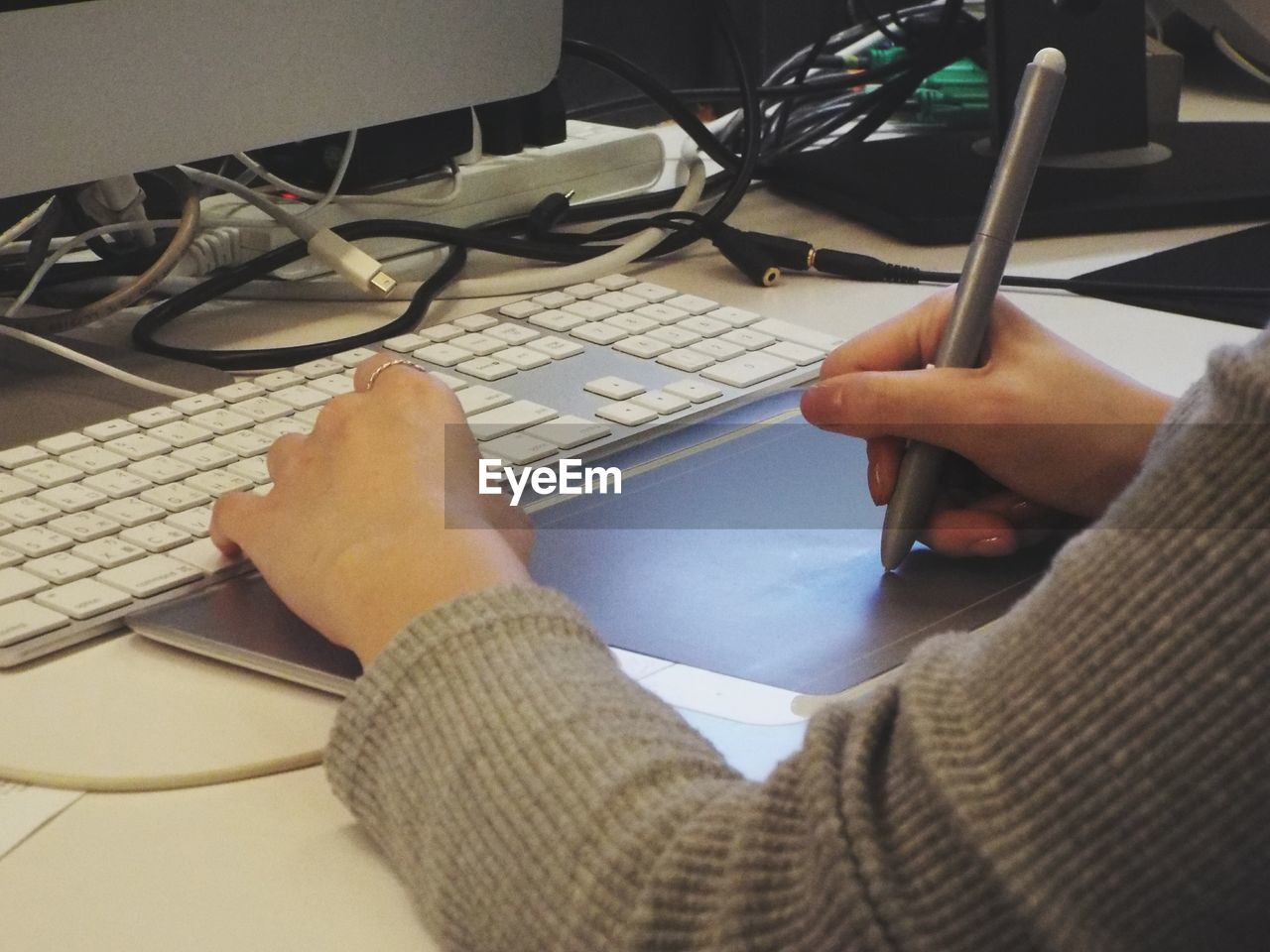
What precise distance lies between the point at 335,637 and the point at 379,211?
518 mm

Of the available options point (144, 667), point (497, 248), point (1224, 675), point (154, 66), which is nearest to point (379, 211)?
point (497, 248)

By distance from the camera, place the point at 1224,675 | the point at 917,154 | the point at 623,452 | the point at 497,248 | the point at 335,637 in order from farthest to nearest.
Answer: the point at 917,154 < the point at 497,248 < the point at 623,452 < the point at 335,637 < the point at 1224,675

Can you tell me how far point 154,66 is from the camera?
2.32ft

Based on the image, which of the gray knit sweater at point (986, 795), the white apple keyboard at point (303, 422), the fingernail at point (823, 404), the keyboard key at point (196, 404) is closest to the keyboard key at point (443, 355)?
the white apple keyboard at point (303, 422)

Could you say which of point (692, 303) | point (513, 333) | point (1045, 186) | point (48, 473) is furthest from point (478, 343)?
point (1045, 186)

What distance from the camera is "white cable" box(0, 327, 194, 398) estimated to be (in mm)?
686

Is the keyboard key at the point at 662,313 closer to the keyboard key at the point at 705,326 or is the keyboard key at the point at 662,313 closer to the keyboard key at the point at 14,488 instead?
the keyboard key at the point at 705,326

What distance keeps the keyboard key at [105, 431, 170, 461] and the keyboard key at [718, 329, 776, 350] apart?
277mm

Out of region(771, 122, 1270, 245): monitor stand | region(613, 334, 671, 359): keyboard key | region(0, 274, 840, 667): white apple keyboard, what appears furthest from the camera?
region(771, 122, 1270, 245): monitor stand

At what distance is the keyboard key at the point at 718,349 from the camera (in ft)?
2.33

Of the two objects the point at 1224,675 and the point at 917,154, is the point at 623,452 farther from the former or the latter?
the point at 917,154

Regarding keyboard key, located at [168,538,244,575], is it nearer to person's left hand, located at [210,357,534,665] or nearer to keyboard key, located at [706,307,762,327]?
person's left hand, located at [210,357,534,665]

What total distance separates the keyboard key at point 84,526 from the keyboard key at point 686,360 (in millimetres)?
272

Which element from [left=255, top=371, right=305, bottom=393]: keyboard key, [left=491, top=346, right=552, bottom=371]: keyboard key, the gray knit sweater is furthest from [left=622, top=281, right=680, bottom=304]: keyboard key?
the gray knit sweater
